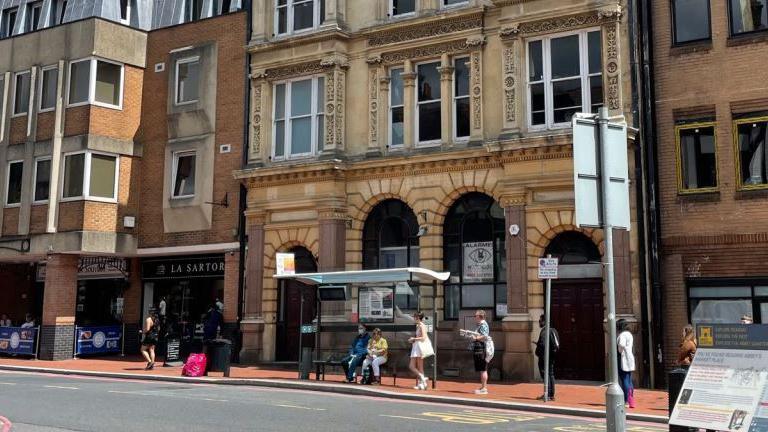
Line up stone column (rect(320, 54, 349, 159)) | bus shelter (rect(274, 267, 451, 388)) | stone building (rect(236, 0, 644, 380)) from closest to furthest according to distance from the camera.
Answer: bus shelter (rect(274, 267, 451, 388)), stone building (rect(236, 0, 644, 380)), stone column (rect(320, 54, 349, 159))

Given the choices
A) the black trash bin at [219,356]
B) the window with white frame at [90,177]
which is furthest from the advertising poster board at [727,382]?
the window with white frame at [90,177]

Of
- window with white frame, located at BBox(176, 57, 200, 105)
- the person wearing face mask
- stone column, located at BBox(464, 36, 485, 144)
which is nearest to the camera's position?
the person wearing face mask

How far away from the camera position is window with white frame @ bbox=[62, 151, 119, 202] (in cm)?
2794

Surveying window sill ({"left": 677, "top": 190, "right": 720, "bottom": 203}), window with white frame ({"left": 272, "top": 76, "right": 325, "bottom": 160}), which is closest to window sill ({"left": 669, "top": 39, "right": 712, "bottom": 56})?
window sill ({"left": 677, "top": 190, "right": 720, "bottom": 203})

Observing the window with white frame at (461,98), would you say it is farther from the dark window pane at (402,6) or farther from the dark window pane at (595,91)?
the dark window pane at (595,91)

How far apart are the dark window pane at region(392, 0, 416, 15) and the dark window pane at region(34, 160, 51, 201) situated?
14.0 m

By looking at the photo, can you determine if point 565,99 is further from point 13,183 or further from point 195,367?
point 13,183

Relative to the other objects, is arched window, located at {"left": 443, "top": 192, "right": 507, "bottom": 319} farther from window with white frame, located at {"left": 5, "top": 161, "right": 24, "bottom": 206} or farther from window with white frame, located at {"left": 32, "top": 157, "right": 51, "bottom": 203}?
window with white frame, located at {"left": 5, "top": 161, "right": 24, "bottom": 206}

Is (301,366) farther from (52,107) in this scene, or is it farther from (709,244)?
(52,107)

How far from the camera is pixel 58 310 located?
28.0 meters

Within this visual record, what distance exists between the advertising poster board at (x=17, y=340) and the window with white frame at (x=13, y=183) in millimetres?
4775

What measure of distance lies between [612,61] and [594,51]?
819mm

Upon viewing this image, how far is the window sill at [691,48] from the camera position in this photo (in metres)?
20.4

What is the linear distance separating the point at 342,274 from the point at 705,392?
468 inches
